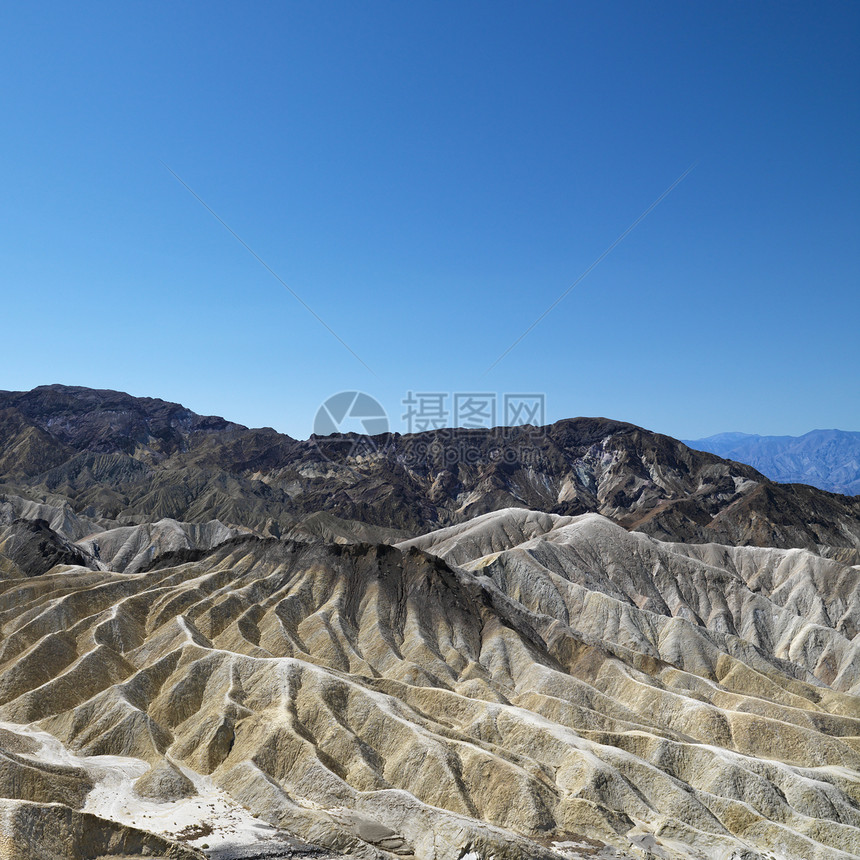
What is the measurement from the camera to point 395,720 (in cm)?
6259

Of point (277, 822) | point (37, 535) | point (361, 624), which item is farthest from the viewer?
point (37, 535)

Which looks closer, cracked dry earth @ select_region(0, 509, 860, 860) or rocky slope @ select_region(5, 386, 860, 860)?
cracked dry earth @ select_region(0, 509, 860, 860)

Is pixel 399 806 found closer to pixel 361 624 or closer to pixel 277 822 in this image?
pixel 277 822

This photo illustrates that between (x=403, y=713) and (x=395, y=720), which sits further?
(x=403, y=713)

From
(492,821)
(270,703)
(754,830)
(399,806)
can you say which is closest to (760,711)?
(754,830)

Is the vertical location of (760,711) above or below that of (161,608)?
below

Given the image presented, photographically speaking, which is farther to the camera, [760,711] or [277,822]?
[760,711]

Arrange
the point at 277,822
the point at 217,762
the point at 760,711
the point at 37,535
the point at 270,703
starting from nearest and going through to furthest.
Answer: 1. the point at 277,822
2. the point at 217,762
3. the point at 270,703
4. the point at 760,711
5. the point at 37,535

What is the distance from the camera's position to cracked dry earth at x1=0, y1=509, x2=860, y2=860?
49656 millimetres

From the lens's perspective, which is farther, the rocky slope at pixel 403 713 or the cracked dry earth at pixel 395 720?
the rocky slope at pixel 403 713

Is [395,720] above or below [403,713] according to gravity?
below

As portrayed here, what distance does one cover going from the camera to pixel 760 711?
7969 cm

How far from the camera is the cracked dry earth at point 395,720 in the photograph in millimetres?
49656

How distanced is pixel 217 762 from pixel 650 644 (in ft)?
237
